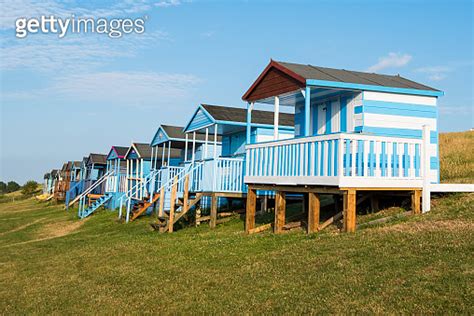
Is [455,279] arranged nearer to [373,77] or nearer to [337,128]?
[337,128]

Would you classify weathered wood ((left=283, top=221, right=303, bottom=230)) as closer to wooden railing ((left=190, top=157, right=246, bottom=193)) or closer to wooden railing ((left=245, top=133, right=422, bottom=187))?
wooden railing ((left=245, top=133, right=422, bottom=187))

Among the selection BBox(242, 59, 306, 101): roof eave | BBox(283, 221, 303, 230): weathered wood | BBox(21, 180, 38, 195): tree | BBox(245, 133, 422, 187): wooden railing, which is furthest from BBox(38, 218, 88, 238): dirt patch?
BBox(21, 180, 38, 195): tree

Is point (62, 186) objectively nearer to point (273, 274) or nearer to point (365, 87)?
point (365, 87)

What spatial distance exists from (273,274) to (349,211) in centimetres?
283

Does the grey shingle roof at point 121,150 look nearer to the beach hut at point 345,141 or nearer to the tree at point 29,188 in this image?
the beach hut at point 345,141

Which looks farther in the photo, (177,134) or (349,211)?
(177,134)

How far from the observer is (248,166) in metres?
14.3

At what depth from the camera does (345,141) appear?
10.5 m

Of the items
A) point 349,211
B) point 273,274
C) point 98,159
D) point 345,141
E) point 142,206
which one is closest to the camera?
point 273,274

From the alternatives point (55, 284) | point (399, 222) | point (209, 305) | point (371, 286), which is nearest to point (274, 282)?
point (209, 305)

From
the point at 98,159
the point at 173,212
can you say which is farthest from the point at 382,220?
the point at 98,159

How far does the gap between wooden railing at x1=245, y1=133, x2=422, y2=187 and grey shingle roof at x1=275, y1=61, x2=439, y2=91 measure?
2.10 meters

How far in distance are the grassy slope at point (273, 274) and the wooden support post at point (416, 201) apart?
1.21 feet

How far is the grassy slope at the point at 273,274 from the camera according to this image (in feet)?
21.1
